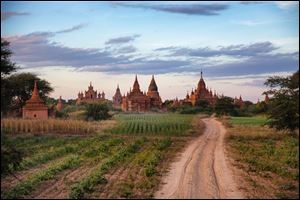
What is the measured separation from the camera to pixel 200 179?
46.5 feet

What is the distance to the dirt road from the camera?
479 inches

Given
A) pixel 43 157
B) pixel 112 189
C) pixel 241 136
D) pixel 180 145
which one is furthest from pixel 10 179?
pixel 241 136

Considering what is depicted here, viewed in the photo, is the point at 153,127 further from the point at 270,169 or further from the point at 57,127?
the point at 270,169

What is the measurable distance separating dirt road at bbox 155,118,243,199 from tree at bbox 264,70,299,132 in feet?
24.4

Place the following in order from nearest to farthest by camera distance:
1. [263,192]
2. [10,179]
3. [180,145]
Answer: [263,192] → [10,179] → [180,145]

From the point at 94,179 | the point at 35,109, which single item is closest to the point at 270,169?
the point at 94,179

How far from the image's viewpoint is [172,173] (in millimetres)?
15383

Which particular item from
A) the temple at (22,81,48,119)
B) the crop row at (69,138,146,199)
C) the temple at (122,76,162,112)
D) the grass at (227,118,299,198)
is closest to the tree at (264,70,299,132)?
the grass at (227,118,299,198)

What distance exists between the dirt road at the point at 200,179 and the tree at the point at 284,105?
7432 millimetres

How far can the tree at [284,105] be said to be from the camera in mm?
26469

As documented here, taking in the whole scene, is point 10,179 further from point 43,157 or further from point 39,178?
point 43,157

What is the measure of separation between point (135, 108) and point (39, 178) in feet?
200

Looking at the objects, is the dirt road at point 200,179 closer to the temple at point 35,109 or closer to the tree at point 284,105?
the tree at point 284,105

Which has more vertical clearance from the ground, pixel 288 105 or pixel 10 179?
pixel 288 105
